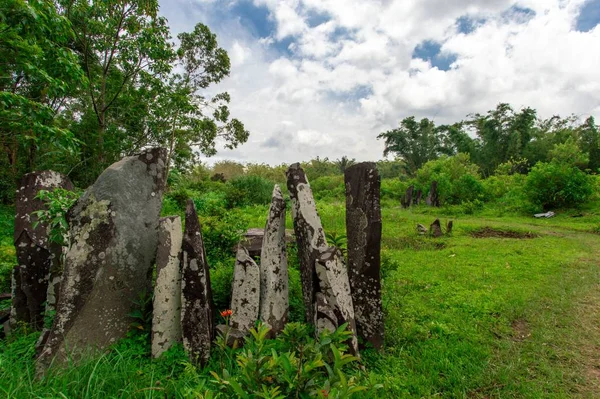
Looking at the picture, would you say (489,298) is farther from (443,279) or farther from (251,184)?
(251,184)

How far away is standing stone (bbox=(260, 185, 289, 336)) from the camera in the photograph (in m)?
3.23

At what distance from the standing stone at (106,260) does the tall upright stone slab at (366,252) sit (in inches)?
84.2

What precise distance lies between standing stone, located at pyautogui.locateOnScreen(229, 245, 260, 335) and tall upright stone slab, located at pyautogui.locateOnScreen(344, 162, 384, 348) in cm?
102

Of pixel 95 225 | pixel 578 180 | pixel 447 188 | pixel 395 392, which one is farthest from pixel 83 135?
pixel 578 180

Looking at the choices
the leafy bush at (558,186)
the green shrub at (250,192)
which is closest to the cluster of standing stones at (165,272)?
the green shrub at (250,192)

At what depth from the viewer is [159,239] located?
9.96 feet

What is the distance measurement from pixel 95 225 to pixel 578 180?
16407 mm

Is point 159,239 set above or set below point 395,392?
above

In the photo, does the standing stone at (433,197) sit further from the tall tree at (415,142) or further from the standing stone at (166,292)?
the tall tree at (415,142)

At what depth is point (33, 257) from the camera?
3.61 meters

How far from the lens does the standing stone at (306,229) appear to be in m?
3.21

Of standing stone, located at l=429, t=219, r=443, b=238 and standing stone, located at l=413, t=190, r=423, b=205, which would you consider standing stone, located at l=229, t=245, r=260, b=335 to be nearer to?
standing stone, located at l=429, t=219, r=443, b=238

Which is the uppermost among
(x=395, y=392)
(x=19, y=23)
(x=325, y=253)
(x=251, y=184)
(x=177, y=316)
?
(x=19, y=23)

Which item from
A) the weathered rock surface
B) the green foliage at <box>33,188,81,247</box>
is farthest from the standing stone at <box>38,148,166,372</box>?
the weathered rock surface
